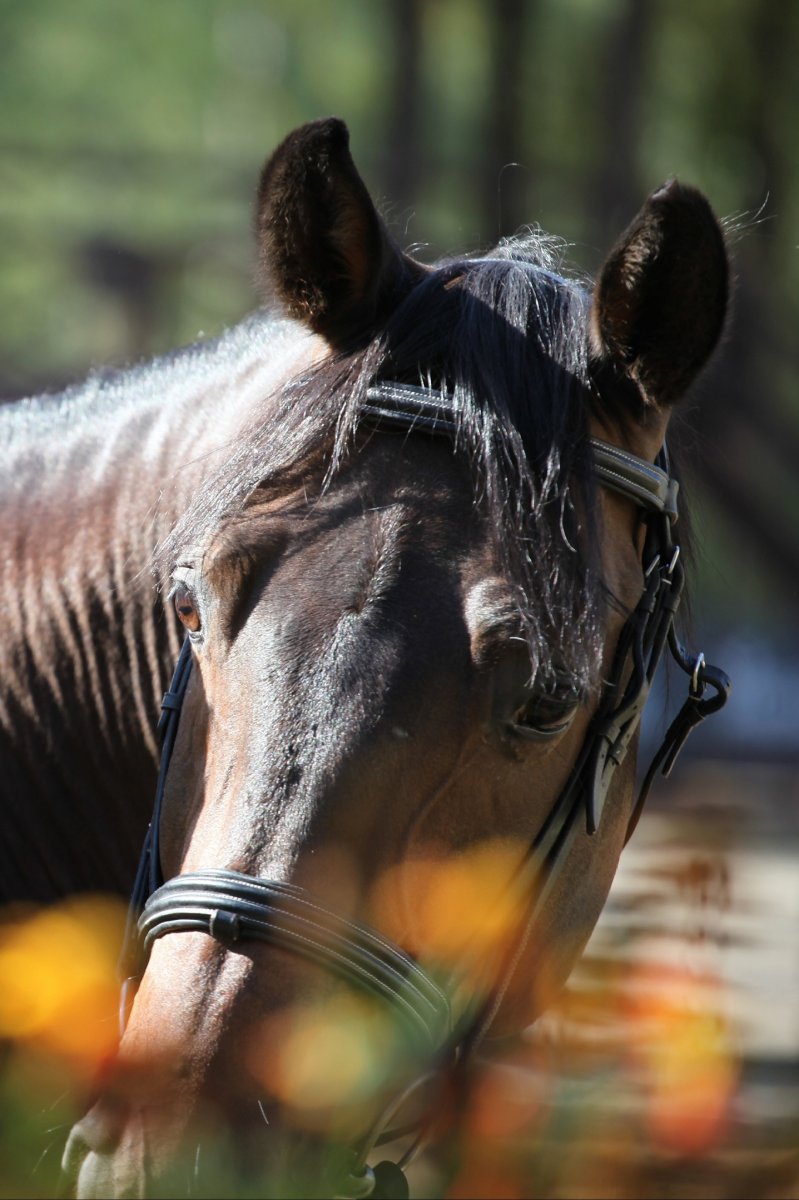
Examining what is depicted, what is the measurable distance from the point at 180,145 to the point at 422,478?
55.8 feet

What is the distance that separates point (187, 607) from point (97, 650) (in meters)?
0.51

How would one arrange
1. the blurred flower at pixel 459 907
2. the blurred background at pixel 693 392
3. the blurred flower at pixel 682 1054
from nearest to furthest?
the blurred flower at pixel 459 907, the blurred background at pixel 693 392, the blurred flower at pixel 682 1054

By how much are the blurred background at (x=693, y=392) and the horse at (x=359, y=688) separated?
356 millimetres

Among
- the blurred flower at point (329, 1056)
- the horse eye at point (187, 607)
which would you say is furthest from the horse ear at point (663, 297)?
the blurred flower at point (329, 1056)

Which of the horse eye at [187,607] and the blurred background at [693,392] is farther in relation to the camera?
the blurred background at [693,392]

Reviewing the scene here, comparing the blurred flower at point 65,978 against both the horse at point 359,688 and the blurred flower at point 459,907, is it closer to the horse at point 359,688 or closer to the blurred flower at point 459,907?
Result: the horse at point 359,688

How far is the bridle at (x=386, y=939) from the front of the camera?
1553mm

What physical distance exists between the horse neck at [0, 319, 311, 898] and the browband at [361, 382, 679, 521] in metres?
0.37

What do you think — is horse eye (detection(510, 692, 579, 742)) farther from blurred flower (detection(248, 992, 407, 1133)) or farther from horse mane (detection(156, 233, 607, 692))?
blurred flower (detection(248, 992, 407, 1133))

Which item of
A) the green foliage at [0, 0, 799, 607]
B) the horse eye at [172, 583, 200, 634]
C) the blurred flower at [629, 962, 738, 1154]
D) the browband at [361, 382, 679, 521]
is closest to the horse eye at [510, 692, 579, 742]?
the browband at [361, 382, 679, 521]

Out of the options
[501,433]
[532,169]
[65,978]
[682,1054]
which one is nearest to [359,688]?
[501,433]

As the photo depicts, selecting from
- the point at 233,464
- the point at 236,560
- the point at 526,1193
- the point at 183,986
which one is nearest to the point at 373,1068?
the point at 183,986

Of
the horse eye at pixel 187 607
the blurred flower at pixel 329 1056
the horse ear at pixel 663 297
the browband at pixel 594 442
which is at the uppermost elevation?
the horse ear at pixel 663 297

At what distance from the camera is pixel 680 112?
376 inches
